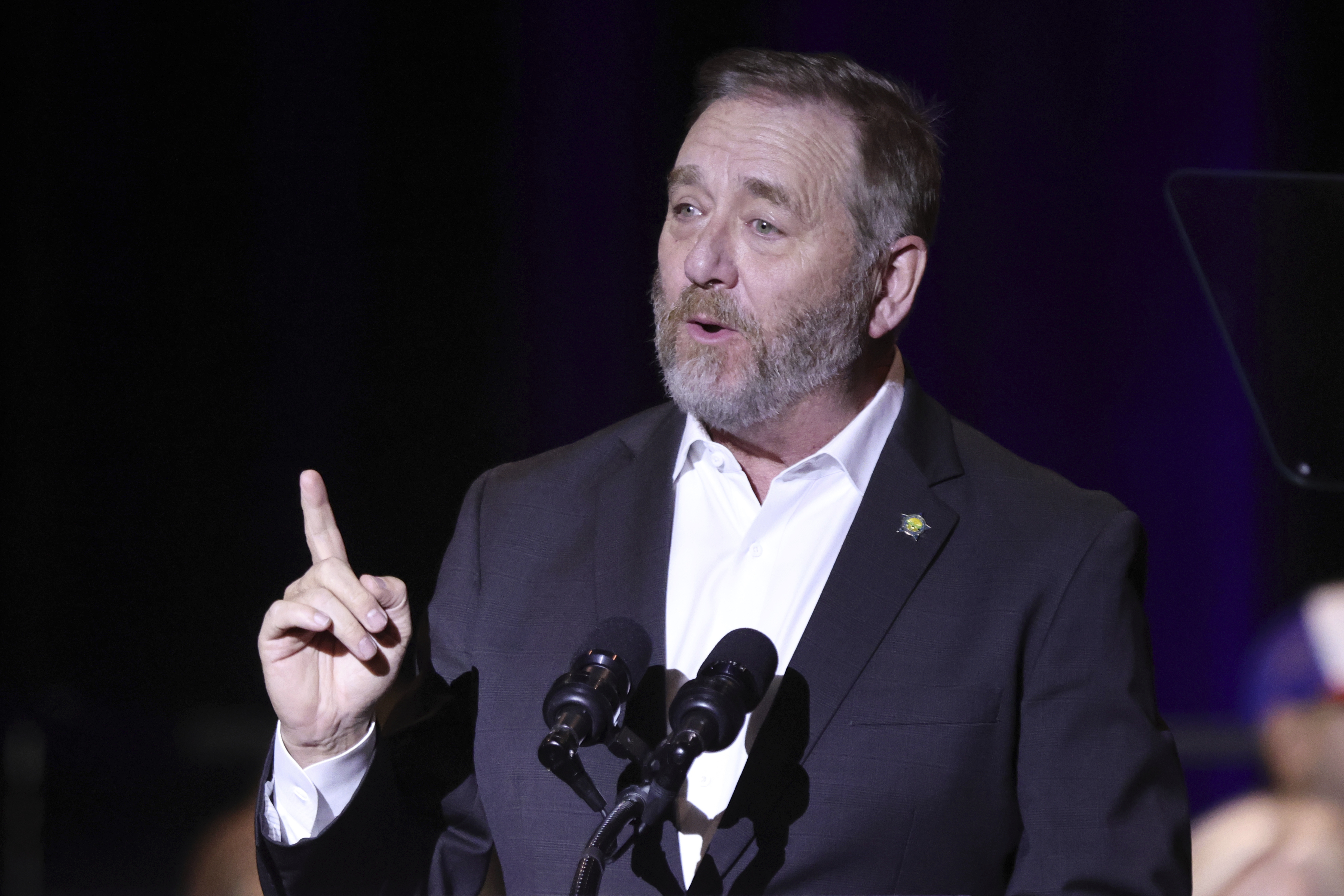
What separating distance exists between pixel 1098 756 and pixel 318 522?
100 cm

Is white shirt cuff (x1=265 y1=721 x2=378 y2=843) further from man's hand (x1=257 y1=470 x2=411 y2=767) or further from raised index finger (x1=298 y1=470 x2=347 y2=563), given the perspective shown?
raised index finger (x1=298 y1=470 x2=347 y2=563)

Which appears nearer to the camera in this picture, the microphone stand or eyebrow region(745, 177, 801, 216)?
the microphone stand

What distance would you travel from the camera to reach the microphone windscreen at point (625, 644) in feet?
3.90

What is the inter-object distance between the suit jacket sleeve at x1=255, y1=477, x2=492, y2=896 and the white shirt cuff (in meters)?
0.02

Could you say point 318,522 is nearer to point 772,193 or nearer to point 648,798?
point 648,798

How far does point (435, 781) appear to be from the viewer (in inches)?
65.6

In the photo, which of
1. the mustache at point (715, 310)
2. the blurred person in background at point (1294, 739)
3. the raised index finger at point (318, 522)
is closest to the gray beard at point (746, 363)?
the mustache at point (715, 310)

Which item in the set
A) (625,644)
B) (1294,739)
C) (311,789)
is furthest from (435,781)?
(1294,739)

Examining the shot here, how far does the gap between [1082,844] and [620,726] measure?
2.13 feet

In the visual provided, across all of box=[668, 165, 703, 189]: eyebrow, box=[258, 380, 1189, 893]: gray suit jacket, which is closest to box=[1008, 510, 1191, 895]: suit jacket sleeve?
box=[258, 380, 1189, 893]: gray suit jacket

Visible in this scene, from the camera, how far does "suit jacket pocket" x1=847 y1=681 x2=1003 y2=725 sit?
4.83ft

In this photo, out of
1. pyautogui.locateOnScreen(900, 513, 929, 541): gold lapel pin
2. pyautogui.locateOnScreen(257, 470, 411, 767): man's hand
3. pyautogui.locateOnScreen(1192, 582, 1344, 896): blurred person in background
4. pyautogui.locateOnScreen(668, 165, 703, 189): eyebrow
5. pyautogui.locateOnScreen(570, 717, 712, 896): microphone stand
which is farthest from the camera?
pyautogui.locateOnScreen(1192, 582, 1344, 896): blurred person in background

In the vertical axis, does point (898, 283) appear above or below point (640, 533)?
above

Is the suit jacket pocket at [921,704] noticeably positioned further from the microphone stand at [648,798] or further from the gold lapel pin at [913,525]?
the microphone stand at [648,798]
